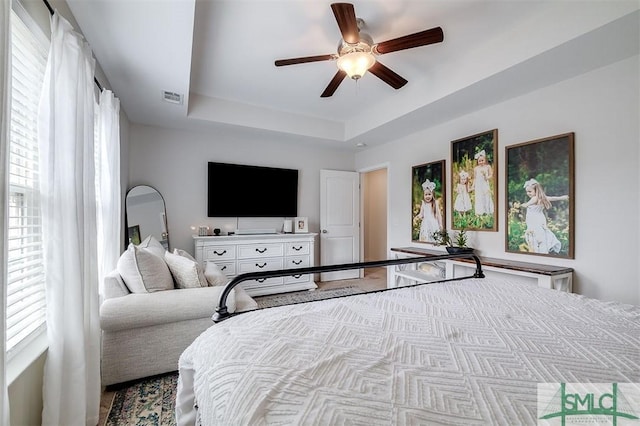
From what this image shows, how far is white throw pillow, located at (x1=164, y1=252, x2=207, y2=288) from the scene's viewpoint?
212cm

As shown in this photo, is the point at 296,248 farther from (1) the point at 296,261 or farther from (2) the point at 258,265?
(2) the point at 258,265

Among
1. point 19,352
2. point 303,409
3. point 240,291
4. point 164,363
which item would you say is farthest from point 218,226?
point 303,409

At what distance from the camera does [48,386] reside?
1.21 m

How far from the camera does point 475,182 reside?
10.3 ft

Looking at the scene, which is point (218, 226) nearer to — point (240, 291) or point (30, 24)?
point (240, 291)

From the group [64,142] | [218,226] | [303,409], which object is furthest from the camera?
[218,226]

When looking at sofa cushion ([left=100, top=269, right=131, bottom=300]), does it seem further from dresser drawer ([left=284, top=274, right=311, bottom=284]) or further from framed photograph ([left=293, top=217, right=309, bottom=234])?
framed photograph ([left=293, top=217, right=309, bottom=234])

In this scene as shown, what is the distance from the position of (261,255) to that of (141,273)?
2099mm

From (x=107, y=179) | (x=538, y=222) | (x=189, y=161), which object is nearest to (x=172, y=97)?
(x=107, y=179)

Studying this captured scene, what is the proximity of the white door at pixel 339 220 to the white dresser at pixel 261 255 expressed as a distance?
52 cm

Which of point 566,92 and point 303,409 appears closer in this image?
point 303,409

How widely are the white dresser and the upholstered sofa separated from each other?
63.7 inches

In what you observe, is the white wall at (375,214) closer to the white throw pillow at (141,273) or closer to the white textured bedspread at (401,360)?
the white throw pillow at (141,273)

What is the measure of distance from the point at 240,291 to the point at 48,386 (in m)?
1.37
